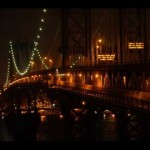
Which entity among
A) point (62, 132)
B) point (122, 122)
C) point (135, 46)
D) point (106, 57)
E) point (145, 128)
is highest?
point (135, 46)

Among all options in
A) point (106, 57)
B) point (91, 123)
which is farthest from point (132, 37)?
point (91, 123)

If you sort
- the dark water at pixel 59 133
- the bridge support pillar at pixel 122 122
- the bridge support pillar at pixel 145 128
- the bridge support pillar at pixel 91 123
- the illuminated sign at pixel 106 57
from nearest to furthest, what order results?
the bridge support pillar at pixel 145 128 < the bridge support pillar at pixel 122 122 < the bridge support pillar at pixel 91 123 < the dark water at pixel 59 133 < the illuminated sign at pixel 106 57

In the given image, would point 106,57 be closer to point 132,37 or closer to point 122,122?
point 132,37

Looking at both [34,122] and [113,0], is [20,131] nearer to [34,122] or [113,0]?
[34,122]

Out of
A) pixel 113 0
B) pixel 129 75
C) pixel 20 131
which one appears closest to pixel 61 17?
pixel 20 131

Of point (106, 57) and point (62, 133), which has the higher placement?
point (106, 57)

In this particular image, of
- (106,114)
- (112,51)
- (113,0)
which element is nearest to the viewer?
(113,0)

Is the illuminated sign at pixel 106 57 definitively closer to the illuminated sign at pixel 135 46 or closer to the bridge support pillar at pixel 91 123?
the illuminated sign at pixel 135 46

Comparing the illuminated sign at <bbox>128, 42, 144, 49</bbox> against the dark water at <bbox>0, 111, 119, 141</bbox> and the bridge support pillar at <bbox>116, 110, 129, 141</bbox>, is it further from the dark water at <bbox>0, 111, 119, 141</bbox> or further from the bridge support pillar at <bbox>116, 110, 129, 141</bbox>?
the bridge support pillar at <bbox>116, 110, 129, 141</bbox>

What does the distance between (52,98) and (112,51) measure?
14.9 ft

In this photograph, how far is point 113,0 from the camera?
98.1 inches

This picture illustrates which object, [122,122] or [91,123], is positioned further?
[91,123]

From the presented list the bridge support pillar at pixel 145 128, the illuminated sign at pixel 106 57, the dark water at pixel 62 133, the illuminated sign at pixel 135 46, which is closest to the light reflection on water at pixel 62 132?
the dark water at pixel 62 133

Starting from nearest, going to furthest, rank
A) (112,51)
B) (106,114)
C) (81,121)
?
(81,121), (112,51), (106,114)
